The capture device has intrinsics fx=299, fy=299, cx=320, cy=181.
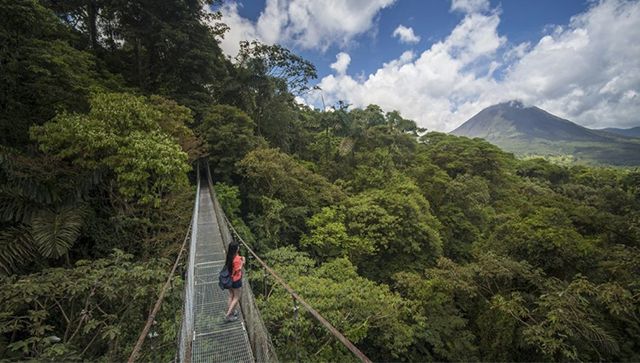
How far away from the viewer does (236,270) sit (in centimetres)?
384

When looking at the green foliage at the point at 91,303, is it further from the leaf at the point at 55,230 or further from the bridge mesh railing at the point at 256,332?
the bridge mesh railing at the point at 256,332

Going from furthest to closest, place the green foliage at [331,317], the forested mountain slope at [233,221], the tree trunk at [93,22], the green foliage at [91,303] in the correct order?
1. the tree trunk at [93,22]
2. the green foliage at [331,317]
3. the forested mountain slope at [233,221]
4. the green foliage at [91,303]

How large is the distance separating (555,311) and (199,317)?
6.70m

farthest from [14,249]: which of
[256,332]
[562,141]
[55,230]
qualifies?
[562,141]

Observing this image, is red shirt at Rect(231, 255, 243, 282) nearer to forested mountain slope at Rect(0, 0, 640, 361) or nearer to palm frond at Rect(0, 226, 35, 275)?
forested mountain slope at Rect(0, 0, 640, 361)

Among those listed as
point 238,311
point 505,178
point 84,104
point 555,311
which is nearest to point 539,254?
point 555,311

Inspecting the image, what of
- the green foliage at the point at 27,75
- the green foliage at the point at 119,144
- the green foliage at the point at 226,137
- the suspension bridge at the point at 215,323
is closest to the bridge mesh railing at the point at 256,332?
the suspension bridge at the point at 215,323

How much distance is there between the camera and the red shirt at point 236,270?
3.81m

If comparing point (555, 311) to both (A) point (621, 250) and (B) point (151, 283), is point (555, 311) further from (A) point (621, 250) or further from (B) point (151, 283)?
(B) point (151, 283)

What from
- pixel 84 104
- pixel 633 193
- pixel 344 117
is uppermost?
pixel 344 117

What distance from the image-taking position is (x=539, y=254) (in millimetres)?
8555

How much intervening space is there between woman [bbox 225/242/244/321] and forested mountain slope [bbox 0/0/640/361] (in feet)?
2.57

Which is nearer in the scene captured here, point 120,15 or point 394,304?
point 394,304

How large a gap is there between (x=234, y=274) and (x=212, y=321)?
0.67m
